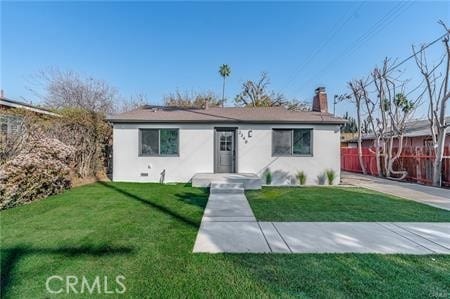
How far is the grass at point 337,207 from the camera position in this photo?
19.2 ft

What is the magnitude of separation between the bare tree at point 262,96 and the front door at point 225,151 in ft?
58.8

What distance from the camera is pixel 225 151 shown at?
11547 millimetres

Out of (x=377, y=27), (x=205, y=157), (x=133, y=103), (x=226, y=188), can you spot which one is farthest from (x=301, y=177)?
(x=133, y=103)

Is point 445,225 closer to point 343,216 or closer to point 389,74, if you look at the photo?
point 343,216

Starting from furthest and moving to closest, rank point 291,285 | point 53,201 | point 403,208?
point 53,201 < point 403,208 < point 291,285

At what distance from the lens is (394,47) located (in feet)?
44.4

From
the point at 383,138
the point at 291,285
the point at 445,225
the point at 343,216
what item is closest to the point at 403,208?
the point at 445,225

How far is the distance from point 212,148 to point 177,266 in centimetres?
820

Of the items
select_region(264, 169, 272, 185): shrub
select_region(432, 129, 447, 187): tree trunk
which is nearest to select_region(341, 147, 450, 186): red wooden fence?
select_region(432, 129, 447, 187): tree trunk

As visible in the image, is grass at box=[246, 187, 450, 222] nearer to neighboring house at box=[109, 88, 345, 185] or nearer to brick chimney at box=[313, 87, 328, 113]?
neighboring house at box=[109, 88, 345, 185]

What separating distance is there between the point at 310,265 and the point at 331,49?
1564 cm

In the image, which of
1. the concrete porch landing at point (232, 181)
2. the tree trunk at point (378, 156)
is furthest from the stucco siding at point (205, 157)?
the tree trunk at point (378, 156)

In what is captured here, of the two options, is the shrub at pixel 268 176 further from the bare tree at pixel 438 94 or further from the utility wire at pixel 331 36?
the utility wire at pixel 331 36

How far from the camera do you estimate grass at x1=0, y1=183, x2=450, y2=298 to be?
2805mm
